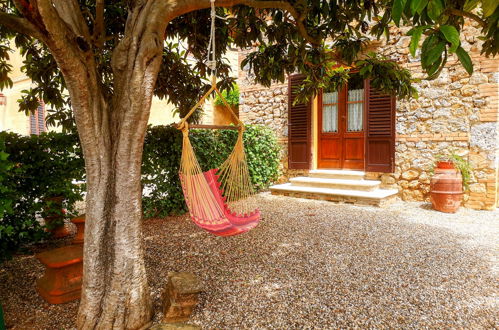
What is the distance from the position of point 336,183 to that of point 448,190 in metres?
1.66

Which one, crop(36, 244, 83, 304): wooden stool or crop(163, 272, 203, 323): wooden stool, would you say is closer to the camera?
crop(163, 272, 203, 323): wooden stool

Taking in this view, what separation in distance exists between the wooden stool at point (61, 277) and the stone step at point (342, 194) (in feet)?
13.2

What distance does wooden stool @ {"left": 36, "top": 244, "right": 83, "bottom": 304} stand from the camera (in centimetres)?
194

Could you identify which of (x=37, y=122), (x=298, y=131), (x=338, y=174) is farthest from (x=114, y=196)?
(x=37, y=122)

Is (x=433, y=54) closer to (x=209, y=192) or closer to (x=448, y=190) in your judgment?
(x=209, y=192)

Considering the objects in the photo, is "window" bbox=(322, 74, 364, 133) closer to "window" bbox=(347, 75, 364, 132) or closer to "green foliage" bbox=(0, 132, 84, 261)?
"window" bbox=(347, 75, 364, 132)

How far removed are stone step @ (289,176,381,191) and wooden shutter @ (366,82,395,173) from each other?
33cm

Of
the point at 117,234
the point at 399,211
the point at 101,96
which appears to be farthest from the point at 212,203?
the point at 399,211

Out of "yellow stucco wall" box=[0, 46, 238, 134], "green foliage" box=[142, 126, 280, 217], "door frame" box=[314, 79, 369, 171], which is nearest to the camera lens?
"green foliage" box=[142, 126, 280, 217]

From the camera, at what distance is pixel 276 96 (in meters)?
6.40

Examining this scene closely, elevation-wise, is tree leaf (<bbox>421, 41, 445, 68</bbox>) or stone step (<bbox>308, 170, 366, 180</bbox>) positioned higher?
tree leaf (<bbox>421, 41, 445, 68</bbox>)

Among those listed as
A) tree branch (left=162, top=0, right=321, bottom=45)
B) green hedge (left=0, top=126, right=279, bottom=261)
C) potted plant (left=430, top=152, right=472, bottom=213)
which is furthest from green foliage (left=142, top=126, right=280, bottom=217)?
potted plant (left=430, top=152, right=472, bottom=213)

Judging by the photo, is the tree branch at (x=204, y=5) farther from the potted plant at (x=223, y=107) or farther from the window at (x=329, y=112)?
the potted plant at (x=223, y=107)

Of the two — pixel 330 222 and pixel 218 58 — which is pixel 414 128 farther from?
pixel 218 58
